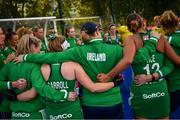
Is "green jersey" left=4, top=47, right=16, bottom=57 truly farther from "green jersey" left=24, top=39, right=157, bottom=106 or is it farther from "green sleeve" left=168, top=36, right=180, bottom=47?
"green sleeve" left=168, top=36, right=180, bottom=47

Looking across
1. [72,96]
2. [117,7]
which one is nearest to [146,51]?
[72,96]

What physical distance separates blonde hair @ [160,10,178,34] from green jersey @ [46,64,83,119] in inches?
62.5

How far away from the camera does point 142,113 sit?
5.15 m

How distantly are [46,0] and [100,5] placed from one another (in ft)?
15.5

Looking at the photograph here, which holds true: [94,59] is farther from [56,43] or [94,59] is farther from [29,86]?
[29,86]

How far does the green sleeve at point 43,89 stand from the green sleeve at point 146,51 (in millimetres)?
1009

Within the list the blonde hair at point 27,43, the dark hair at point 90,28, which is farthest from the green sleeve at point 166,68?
the blonde hair at point 27,43

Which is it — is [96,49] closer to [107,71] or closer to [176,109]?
[107,71]

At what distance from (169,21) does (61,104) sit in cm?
183

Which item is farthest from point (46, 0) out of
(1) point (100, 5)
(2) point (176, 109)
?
(2) point (176, 109)

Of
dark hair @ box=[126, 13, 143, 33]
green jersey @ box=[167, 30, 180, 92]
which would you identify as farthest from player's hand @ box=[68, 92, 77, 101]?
green jersey @ box=[167, 30, 180, 92]

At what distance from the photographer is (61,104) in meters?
4.59

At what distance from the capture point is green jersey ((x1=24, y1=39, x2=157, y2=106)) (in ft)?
14.8

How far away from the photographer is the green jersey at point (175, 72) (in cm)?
533
